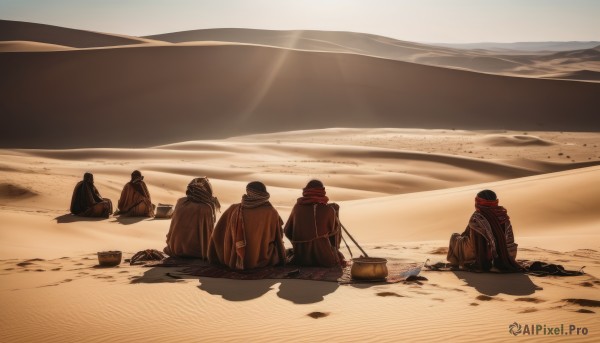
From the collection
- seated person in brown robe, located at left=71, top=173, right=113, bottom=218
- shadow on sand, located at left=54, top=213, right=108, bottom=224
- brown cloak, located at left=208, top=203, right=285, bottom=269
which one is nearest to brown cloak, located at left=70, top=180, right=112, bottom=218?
seated person in brown robe, located at left=71, top=173, right=113, bottom=218

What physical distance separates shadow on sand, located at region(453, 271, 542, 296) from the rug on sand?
0.69 m

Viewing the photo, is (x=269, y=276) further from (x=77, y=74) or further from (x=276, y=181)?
(x=77, y=74)

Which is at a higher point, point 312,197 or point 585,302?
point 312,197

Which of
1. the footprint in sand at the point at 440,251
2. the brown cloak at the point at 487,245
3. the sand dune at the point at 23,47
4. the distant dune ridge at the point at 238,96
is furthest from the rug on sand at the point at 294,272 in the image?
the sand dune at the point at 23,47

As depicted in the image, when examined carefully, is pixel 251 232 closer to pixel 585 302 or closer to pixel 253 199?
pixel 253 199

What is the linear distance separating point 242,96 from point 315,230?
42918 mm

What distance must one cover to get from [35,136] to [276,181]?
23.3m

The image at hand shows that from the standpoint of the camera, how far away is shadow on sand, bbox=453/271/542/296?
696 cm

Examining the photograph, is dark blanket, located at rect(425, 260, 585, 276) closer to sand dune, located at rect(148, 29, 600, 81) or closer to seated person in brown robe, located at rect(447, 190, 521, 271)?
seated person in brown robe, located at rect(447, 190, 521, 271)

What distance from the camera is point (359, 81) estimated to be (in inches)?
2202

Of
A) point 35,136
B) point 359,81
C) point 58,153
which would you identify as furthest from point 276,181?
point 359,81

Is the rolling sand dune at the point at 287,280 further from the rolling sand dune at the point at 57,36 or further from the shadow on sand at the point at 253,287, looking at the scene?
the rolling sand dune at the point at 57,36

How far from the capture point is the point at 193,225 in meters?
8.98

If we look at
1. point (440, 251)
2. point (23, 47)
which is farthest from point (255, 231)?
point (23, 47)
